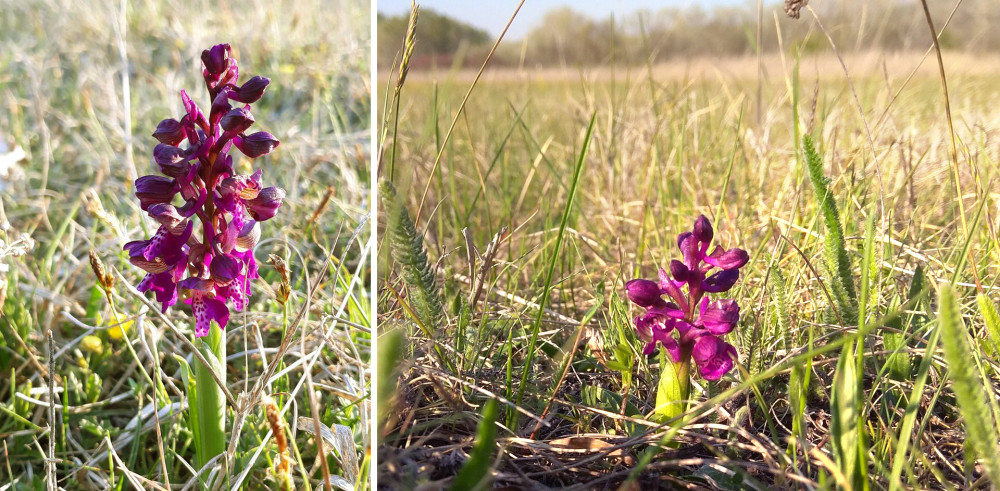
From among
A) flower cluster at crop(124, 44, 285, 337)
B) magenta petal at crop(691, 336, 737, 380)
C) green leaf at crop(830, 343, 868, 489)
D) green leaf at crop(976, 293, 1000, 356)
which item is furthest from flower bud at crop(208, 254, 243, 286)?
green leaf at crop(976, 293, 1000, 356)

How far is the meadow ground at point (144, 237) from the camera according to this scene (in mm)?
1429

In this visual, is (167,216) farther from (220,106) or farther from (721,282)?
(721,282)

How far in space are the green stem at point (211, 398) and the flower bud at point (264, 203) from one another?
203 mm

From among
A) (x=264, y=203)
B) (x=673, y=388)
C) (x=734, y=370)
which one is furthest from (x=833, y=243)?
(x=264, y=203)

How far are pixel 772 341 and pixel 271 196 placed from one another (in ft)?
2.99

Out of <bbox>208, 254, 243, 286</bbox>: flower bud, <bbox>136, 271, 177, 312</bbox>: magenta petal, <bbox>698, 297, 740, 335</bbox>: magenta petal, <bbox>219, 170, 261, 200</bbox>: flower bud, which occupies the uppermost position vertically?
<bbox>219, 170, 261, 200</bbox>: flower bud

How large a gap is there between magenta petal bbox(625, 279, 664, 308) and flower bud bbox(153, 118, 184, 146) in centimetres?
68

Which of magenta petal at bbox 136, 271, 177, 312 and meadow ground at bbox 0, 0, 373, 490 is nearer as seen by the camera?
magenta petal at bbox 136, 271, 177, 312

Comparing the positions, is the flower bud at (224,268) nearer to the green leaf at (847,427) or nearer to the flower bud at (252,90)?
the flower bud at (252,90)

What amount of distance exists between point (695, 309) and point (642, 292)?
0.34 ft

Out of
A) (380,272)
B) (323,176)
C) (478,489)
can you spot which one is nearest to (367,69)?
(323,176)

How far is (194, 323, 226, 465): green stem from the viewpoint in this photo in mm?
1229

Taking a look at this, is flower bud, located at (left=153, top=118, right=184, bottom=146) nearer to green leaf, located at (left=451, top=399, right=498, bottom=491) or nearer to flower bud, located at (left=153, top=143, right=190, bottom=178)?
flower bud, located at (left=153, top=143, right=190, bottom=178)

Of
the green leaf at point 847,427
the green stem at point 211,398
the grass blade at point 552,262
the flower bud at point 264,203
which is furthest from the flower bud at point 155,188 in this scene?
the green leaf at point 847,427
